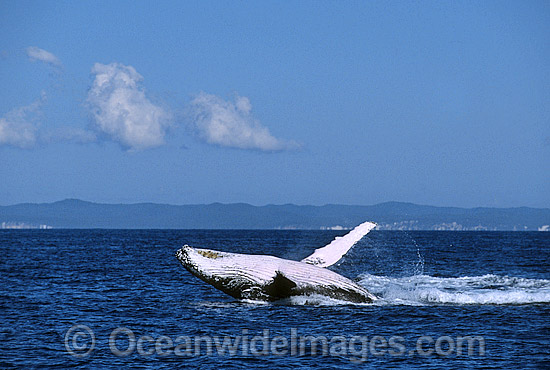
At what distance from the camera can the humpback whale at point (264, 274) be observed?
1905cm

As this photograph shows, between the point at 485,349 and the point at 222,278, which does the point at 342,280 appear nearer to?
the point at 222,278

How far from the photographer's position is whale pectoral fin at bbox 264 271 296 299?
1891 centimetres

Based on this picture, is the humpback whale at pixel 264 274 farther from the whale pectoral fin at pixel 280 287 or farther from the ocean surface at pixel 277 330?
the ocean surface at pixel 277 330

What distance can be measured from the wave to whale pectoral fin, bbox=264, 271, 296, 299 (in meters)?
3.45

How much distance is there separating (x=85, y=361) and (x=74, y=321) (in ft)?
15.7

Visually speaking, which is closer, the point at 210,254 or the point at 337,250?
the point at 210,254

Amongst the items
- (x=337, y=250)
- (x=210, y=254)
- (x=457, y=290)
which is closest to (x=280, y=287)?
(x=337, y=250)

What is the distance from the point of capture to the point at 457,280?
29.7 metres

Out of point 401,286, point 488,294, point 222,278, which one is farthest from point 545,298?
point 222,278

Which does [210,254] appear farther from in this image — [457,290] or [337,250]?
[457,290]

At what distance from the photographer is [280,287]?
19.3m

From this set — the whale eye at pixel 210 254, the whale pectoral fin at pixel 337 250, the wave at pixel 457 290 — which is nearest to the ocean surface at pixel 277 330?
the wave at pixel 457 290

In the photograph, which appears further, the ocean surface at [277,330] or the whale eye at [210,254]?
the whale eye at [210,254]

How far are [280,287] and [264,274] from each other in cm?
56
